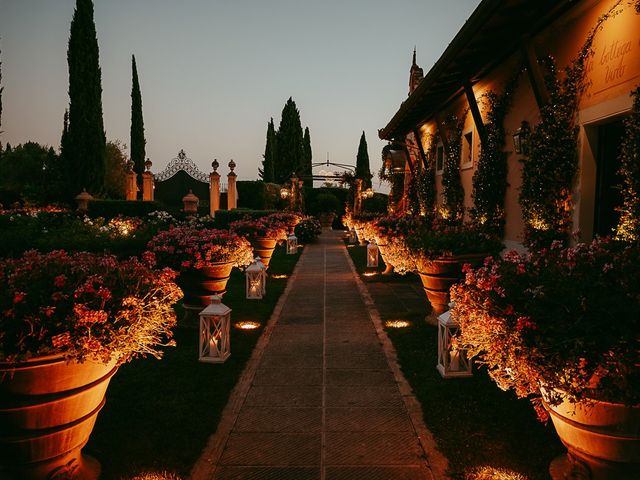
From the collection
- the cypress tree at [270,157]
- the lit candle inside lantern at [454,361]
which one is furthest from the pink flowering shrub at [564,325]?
the cypress tree at [270,157]

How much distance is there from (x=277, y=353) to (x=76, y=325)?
341 centimetres

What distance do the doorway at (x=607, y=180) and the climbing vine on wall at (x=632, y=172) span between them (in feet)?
3.28

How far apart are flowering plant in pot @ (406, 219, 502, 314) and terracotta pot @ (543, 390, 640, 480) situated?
12.0 ft

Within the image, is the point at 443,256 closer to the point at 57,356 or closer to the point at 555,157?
the point at 555,157

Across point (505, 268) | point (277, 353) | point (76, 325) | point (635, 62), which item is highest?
point (635, 62)

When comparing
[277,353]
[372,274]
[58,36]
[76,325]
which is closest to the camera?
[76,325]

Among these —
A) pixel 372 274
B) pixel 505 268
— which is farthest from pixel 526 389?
pixel 372 274

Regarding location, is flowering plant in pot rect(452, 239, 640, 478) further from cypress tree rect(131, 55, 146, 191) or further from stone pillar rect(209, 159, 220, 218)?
cypress tree rect(131, 55, 146, 191)

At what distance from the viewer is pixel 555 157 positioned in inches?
248

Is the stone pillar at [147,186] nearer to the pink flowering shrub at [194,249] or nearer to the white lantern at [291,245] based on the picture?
the white lantern at [291,245]

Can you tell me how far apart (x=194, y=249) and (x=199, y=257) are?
15 centimetres

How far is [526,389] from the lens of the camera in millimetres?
2701

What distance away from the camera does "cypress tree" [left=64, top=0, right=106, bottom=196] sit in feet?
86.8

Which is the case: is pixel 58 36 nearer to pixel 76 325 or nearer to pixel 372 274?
pixel 372 274
